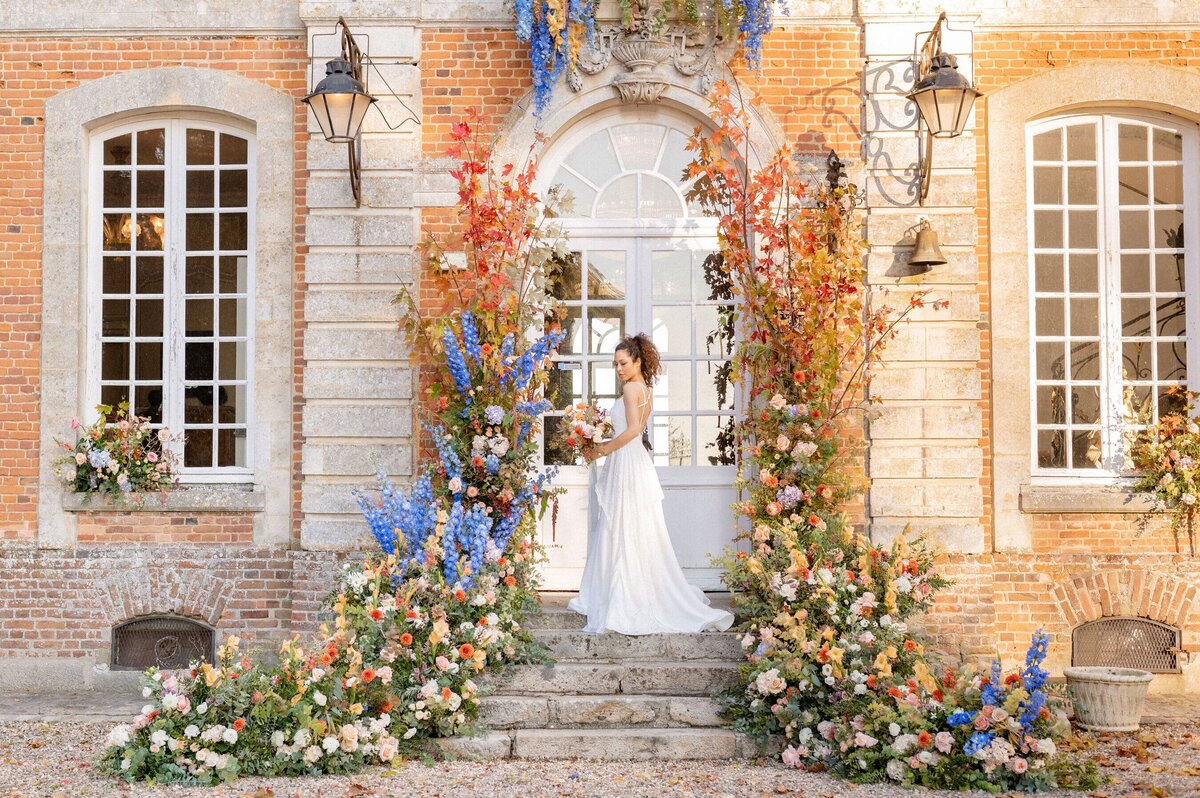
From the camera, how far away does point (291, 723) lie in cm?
568

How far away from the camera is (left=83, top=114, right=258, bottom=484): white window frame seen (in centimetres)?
805

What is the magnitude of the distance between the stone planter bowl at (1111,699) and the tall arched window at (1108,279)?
1720 millimetres

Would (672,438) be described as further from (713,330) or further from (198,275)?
(198,275)

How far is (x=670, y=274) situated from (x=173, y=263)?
348cm

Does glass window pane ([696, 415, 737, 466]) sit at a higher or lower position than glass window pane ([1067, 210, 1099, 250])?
lower

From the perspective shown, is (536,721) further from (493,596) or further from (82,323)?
(82,323)

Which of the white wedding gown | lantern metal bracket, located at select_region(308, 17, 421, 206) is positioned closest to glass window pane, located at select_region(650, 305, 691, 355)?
the white wedding gown

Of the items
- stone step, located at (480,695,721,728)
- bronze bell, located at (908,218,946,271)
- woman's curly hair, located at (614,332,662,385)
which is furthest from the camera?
bronze bell, located at (908,218,946,271)

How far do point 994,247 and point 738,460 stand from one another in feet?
7.36

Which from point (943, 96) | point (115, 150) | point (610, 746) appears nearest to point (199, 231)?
point (115, 150)

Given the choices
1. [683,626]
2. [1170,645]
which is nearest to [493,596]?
[683,626]

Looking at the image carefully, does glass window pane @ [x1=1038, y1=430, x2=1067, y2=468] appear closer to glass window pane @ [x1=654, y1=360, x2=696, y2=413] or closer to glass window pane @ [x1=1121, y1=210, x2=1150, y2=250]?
glass window pane @ [x1=1121, y1=210, x2=1150, y2=250]

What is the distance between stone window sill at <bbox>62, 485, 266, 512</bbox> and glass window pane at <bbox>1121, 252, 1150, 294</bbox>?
6100 millimetres

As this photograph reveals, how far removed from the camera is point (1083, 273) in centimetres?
804
